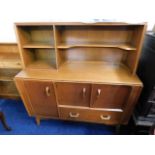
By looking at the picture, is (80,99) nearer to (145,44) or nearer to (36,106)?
(36,106)

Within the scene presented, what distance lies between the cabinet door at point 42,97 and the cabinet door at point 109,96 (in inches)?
18.8

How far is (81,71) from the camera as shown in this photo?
4.32 ft

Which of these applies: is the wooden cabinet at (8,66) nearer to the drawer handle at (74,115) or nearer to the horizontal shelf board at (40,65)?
the horizontal shelf board at (40,65)

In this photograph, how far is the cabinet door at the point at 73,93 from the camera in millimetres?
1205

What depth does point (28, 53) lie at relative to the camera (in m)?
1.46

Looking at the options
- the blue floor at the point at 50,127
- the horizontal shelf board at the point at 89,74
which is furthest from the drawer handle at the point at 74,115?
the horizontal shelf board at the point at 89,74

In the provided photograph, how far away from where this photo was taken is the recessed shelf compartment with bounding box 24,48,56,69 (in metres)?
1.44
